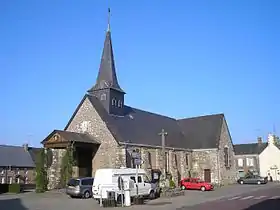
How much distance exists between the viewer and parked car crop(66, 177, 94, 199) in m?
30.4

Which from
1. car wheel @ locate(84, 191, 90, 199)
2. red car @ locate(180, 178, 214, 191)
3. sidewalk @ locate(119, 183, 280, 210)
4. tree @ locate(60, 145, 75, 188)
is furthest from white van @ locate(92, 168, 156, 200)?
red car @ locate(180, 178, 214, 191)

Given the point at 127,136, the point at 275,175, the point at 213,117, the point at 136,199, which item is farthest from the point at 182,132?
the point at 136,199

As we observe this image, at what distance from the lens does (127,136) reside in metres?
42.2

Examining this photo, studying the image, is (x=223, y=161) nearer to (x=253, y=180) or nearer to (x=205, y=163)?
(x=205, y=163)

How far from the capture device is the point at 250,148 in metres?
81.1

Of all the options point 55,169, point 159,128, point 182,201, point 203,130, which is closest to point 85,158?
point 55,169

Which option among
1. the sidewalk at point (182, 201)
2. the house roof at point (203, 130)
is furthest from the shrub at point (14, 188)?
the house roof at point (203, 130)

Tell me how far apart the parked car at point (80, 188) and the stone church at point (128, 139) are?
309 inches

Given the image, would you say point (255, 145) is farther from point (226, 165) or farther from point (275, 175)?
point (226, 165)

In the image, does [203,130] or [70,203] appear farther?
[203,130]

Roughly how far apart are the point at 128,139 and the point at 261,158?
144ft

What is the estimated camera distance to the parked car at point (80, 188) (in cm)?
3039

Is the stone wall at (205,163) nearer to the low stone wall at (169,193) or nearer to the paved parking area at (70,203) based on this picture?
the low stone wall at (169,193)

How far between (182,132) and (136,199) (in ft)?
108
